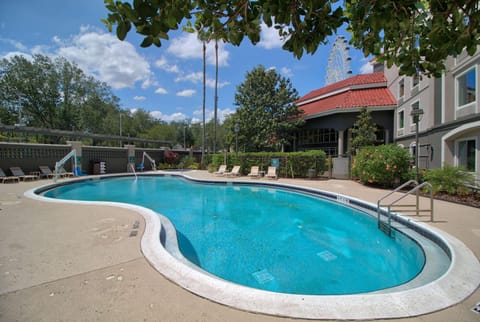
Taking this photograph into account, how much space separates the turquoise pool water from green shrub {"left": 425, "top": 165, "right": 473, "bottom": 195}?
375 cm

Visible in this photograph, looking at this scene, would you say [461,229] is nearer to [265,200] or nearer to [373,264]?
[373,264]

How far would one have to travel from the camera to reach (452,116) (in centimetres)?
1007

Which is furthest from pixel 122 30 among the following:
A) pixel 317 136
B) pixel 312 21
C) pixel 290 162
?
pixel 317 136

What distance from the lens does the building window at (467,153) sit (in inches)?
359

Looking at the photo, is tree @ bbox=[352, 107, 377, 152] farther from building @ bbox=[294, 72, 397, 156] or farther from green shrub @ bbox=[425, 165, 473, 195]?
green shrub @ bbox=[425, 165, 473, 195]

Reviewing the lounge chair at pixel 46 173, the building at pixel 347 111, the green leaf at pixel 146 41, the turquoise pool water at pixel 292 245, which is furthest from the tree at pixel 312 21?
the lounge chair at pixel 46 173

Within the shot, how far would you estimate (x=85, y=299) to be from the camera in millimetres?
2199

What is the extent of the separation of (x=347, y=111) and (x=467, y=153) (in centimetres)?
772

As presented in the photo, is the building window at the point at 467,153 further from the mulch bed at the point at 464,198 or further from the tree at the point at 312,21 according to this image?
the tree at the point at 312,21

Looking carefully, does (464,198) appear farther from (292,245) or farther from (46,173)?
(46,173)

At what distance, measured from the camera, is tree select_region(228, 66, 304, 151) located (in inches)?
779

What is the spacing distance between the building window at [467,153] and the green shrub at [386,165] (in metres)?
2.33

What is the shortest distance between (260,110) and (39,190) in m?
16.5

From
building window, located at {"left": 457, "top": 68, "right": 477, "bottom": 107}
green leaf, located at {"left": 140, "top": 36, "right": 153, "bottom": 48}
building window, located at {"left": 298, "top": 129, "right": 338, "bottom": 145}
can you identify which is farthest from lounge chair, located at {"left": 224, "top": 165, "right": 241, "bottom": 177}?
green leaf, located at {"left": 140, "top": 36, "right": 153, "bottom": 48}
